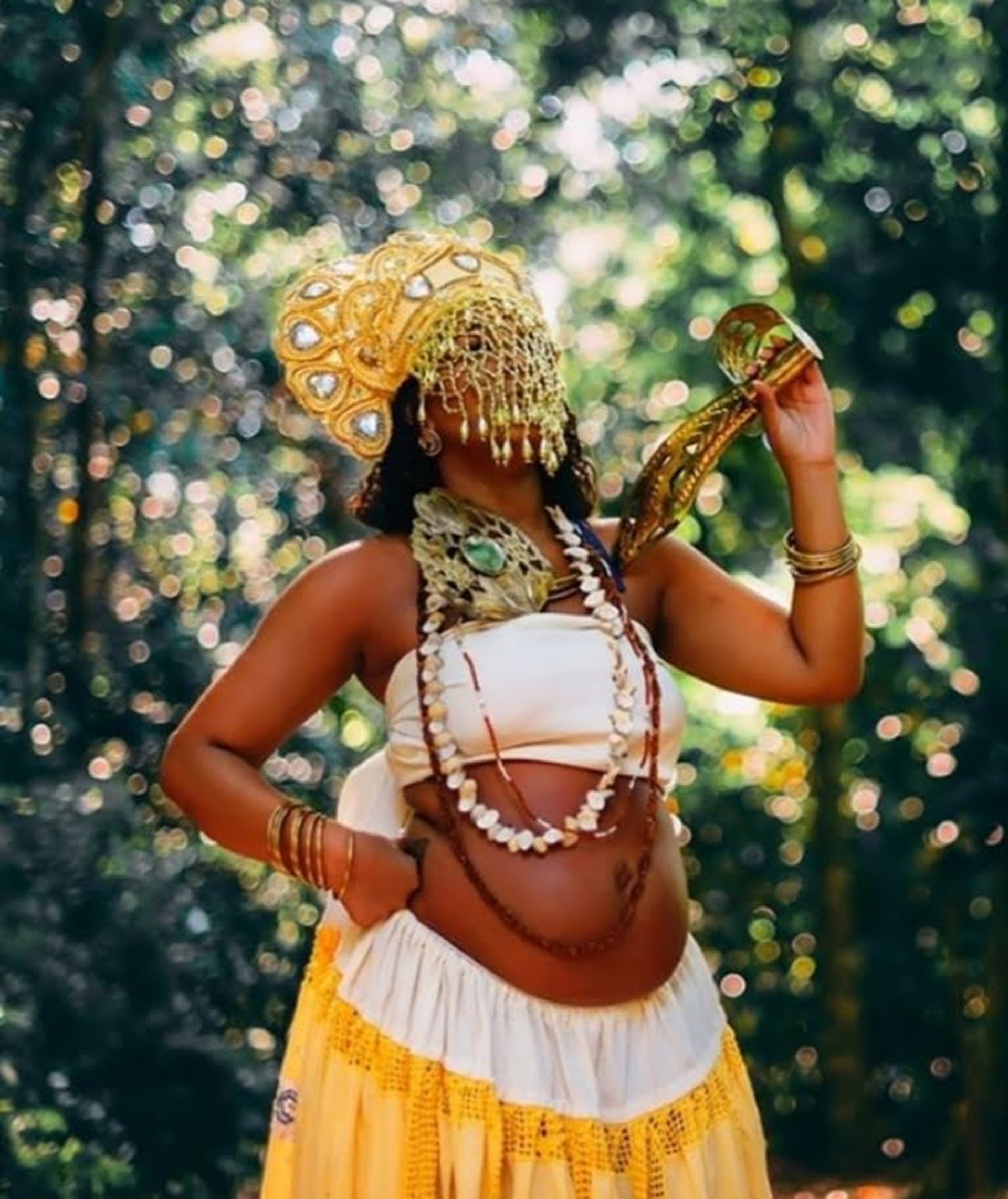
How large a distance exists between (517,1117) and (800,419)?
0.78 m

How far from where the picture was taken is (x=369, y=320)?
243 cm

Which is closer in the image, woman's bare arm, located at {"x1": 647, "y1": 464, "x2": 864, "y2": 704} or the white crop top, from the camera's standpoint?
the white crop top

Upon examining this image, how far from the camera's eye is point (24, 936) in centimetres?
374

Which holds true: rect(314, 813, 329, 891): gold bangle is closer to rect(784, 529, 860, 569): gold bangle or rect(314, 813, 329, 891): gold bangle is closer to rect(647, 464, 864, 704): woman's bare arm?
rect(647, 464, 864, 704): woman's bare arm

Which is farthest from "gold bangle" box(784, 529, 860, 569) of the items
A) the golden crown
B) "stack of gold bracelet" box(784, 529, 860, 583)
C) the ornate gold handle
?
the golden crown

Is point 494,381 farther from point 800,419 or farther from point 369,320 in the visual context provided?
point 800,419

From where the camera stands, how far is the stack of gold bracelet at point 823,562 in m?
2.41

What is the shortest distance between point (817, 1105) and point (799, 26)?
2449mm

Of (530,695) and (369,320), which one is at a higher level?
(369,320)

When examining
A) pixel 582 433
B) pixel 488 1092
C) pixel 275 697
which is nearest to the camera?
pixel 488 1092

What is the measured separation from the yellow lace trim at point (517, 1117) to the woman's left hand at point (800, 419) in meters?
0.66

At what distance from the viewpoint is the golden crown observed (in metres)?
2.41

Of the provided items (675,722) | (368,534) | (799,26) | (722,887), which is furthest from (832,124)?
(675,722)

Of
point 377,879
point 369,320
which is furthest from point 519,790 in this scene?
point 369,320
